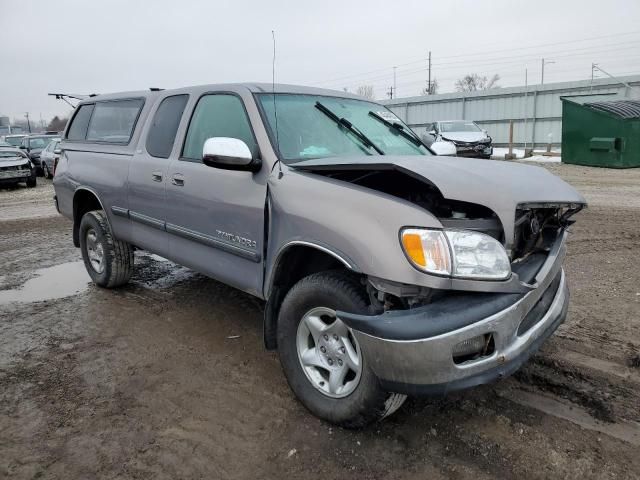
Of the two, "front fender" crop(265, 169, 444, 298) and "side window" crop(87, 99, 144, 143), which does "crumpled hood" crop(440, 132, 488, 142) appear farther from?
"front fender" crop(265, 169, 444, 298)

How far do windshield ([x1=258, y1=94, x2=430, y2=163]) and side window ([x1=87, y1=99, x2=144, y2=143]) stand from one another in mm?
1792

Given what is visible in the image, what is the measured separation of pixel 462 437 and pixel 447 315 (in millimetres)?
845

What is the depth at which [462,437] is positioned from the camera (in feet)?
8.84

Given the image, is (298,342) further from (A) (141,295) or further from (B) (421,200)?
(A) (141,295)

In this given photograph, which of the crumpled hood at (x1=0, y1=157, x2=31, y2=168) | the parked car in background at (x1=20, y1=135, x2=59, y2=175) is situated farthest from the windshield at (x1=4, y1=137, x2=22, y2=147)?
the crumpled hood at (x1=0, y1=157, x2=31, y2=168)

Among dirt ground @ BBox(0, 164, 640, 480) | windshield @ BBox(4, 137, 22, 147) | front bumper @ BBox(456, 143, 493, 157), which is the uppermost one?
windshield @ BBox(4, 137, 22, 147)

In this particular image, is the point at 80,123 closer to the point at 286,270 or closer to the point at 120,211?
the point at 120,211

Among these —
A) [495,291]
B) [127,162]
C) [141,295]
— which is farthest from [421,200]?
[141,295]

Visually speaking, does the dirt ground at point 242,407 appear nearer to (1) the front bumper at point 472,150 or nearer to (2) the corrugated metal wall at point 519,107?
(1) the front bumper at point 472,150

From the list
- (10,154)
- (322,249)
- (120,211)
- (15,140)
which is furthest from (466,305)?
(15,140)

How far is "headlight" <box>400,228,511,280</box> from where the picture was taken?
234cm

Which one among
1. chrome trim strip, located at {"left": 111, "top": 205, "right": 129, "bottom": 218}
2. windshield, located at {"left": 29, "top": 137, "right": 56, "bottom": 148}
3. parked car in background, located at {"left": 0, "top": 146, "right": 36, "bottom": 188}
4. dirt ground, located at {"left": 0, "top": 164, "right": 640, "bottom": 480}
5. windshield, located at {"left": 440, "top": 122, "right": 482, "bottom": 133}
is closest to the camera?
dirt ground, located at {"left": 0, "top": 164, "right": 640, "bottom": 480}

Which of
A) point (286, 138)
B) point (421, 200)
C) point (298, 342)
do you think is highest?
point (286, 138)

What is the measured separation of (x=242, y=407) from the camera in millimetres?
3041
